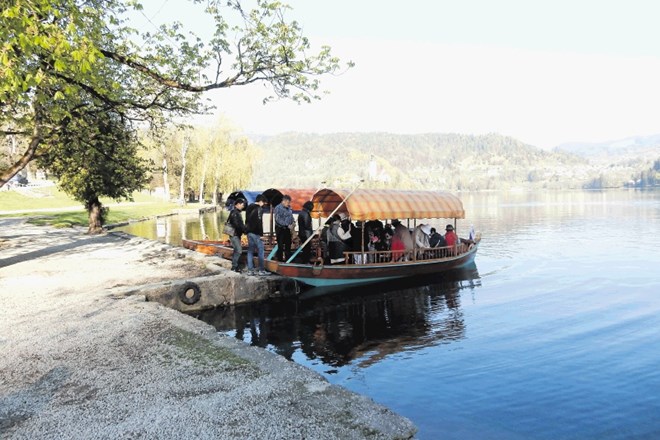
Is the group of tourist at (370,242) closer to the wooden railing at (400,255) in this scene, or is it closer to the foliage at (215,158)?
the wooden railing at (400,255)

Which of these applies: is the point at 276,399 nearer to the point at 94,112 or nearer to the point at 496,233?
the point at 94,112

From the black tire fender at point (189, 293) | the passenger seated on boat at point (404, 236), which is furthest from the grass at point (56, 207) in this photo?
the black tire fender at point (189, 293)

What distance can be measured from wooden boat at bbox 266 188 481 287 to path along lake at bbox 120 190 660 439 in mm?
624

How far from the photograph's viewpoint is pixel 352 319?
46.9 feet

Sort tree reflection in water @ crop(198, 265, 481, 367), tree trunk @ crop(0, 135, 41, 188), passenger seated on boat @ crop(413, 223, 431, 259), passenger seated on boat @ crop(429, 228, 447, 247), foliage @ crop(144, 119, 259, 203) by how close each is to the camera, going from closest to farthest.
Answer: tree reflection in water @ crop(198, 265, 481, 367), tree trunk @ crop(0, 135, 41, 188), passenger seated on boat @ crop(413, 223, 431, 259), passenger seated on boat @ crop(429, 228, 447, 247), foliage @ crop(144, 119, 259, 203)

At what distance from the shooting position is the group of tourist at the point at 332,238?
16125 millimetres

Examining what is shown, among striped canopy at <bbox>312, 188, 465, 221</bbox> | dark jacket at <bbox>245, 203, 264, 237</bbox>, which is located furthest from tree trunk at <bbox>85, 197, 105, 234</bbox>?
dark jacket at <bbox>245, 203, 264, 237</bbox>

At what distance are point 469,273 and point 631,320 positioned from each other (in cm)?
874

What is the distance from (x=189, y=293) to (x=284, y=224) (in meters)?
4.26

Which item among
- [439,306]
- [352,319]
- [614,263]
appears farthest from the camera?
[614,263]

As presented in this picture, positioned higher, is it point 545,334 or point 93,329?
point 93,329

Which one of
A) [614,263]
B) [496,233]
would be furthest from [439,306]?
[496,233]

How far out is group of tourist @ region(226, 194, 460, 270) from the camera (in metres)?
16.1

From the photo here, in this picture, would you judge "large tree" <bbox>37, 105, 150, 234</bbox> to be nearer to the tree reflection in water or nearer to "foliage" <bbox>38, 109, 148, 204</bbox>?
"foliage" <bbox>38, 109, 148, 204</bbox>
